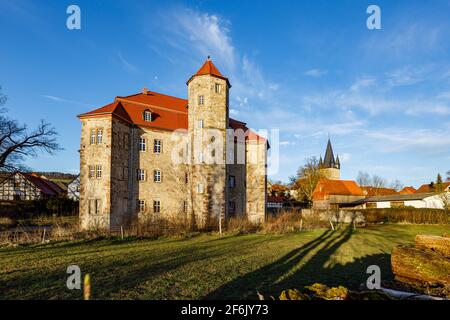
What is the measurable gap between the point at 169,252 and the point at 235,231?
34.4ft

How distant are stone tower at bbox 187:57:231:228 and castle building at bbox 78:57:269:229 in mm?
92

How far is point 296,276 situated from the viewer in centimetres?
Answer: 930

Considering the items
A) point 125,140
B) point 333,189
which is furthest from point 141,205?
point 333,189

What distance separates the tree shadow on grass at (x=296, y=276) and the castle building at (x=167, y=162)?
15729mm

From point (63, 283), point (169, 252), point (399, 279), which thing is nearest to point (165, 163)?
point (169, 252)

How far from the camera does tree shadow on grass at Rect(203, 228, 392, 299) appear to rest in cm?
767

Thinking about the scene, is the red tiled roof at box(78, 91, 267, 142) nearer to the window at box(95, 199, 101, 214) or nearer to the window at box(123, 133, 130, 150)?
the window at box(123, 133, 130, 150)

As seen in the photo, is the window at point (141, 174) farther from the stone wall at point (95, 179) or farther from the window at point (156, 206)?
the stone wall at point (95, 179)

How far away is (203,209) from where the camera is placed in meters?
28.4

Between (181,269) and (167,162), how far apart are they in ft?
71.7

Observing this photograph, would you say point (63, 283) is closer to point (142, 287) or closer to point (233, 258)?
point (142, 287)

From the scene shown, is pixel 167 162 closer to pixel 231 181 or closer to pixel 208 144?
pixel 208 144

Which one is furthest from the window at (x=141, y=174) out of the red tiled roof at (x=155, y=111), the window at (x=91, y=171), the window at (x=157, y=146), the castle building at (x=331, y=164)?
the castle building at (x=331, y=164)
